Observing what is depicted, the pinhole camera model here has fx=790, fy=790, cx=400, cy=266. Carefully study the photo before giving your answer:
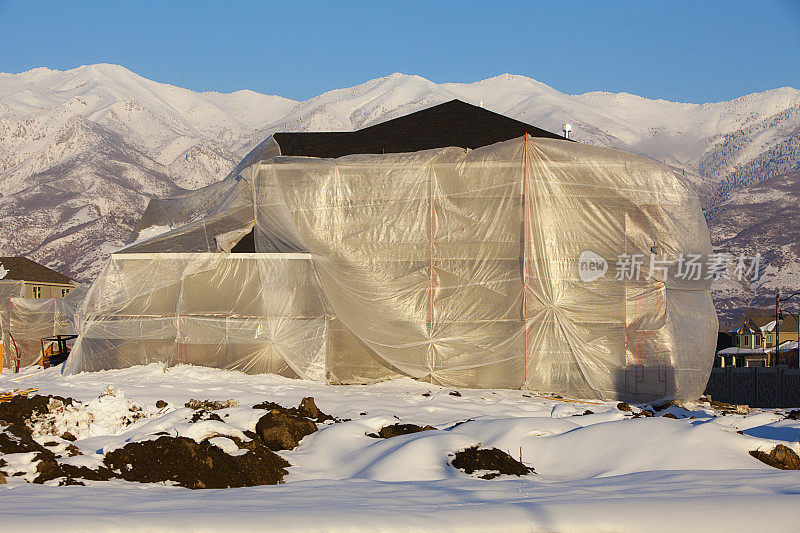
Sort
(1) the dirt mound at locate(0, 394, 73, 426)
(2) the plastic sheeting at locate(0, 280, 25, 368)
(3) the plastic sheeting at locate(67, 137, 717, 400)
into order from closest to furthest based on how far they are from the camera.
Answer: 1. (1) the dirt mound at locate(0, 394, 73, 426)
2. (3) the plastic sheeting at locate(67, 137, 717, 400)
3. (2) the plastic sheeting at locate(0, 280, 25, 368)

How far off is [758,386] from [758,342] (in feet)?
117

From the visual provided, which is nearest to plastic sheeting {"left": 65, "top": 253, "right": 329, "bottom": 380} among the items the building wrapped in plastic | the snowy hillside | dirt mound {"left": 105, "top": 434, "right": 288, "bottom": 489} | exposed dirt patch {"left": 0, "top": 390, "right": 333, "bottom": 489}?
the building wrapped in plastic

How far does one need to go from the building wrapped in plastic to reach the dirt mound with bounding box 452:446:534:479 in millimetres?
6965

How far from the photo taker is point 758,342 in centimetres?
5603

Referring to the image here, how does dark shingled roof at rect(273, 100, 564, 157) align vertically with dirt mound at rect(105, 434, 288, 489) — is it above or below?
above

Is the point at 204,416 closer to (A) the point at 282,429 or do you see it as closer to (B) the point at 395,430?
(A) the point at 282,429

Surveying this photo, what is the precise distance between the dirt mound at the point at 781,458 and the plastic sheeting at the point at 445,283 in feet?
22.4

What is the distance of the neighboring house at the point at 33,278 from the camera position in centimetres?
4366

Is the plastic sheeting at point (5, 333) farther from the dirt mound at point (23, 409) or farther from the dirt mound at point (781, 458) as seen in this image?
the dirt mound at point (781, 458)

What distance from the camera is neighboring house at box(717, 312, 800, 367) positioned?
163 feet

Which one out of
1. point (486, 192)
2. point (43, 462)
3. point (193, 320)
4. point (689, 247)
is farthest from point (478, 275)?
point (43, 462)

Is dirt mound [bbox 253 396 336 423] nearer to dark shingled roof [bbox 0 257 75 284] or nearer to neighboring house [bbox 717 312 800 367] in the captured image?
dark shingled roof [bbox 0 257 75 284]

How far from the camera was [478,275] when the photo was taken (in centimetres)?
1480

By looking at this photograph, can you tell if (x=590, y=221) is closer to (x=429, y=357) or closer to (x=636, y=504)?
(x=429, y=357)
